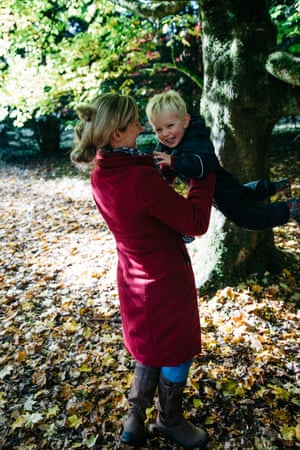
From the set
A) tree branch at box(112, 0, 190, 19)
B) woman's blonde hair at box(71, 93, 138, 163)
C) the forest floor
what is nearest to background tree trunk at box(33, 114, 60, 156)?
the forest floor

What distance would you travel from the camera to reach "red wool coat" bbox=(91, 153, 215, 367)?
168 centimetres

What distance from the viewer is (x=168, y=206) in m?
1.67

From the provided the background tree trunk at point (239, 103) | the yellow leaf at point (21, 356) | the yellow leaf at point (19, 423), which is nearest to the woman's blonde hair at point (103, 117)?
the background tree trunk at point (239, 103)

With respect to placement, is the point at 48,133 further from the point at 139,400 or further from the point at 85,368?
the point at 139,400

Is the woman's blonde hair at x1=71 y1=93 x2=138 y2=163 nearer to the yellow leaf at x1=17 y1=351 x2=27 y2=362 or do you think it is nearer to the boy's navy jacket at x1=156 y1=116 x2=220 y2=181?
the boy's navy jacket at x1=156 y1=116 x2=220 y2=181

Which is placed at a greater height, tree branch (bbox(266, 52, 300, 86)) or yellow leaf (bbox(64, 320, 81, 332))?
tree branch (bbox(266, 52, 300, 86))

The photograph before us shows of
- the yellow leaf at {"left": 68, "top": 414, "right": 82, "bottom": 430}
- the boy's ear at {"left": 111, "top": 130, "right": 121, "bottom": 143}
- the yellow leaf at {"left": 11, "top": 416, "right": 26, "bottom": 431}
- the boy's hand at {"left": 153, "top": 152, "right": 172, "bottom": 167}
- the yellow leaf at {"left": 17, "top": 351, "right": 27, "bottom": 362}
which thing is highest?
the boy's ear at {"left": 111, "top": 130, "right": 121, "bottom": 143}

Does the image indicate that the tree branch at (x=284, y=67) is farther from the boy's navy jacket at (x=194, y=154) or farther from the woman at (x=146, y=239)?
the woman at (x=146, y=239)

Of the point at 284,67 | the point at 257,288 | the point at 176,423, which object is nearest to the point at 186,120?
the point at 284,67

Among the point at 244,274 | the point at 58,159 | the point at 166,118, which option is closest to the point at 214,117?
the point at 166,118

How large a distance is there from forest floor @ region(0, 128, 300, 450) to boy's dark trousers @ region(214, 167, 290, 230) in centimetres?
130

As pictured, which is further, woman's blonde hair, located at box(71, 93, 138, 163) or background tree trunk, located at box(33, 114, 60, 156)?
background tree trunk, located at box(33, 114, 60, 156)

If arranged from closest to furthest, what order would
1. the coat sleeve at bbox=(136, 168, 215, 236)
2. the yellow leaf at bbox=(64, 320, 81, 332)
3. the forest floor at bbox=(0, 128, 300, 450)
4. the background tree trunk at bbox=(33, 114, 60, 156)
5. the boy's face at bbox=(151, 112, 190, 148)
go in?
the coat sleeve at bbox=(136, 168, 215, 236), the boy's face at bbox=(151, 112, 190, 148), the forest floor at bbox=(0, 128, 300, 450), the yellow leaf at bbox=(64, 320, 81, 332), the background tree trunk at bbox=(33, 114, 60, 156)

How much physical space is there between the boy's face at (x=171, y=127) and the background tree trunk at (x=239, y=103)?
122 centimetres
